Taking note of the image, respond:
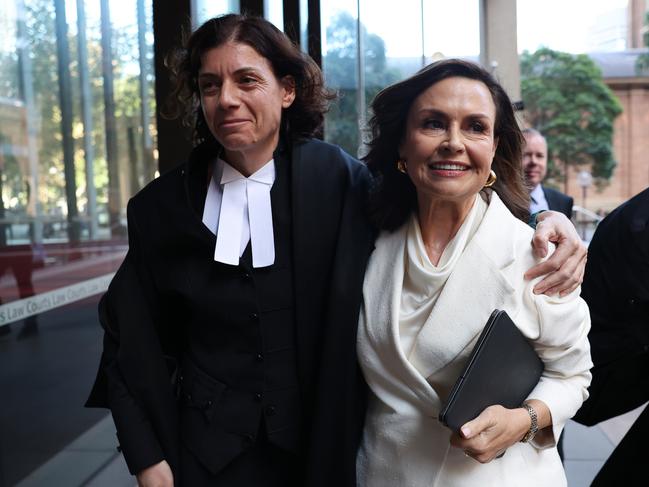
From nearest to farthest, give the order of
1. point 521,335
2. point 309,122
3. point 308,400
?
point 521,335, point 308,400, point 309,122

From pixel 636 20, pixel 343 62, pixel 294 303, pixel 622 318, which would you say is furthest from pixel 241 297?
pixel 636 20

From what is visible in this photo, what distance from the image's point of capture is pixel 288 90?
1620mm

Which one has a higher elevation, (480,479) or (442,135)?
(442,135)

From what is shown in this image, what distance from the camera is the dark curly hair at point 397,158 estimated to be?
4.59 feet

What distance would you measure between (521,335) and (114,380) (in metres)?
0.93

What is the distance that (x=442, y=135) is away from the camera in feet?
4.28

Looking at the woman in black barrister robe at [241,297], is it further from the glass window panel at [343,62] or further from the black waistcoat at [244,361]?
the glass window panel at [343,62]

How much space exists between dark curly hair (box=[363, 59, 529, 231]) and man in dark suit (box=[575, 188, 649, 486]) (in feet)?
1.20

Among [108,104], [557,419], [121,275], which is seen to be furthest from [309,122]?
[108,104]

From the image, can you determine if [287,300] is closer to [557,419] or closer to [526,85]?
[557,419]

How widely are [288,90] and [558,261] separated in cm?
75

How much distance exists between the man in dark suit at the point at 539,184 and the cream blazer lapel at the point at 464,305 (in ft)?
7.69

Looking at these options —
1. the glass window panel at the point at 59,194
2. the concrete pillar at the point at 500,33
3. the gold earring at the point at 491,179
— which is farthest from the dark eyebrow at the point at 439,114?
the concrete pillar at the point at 500,33

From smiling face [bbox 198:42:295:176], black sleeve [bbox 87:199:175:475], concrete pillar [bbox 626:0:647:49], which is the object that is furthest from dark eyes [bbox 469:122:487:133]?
concrete pillar [bbox 626:0:647:49]
